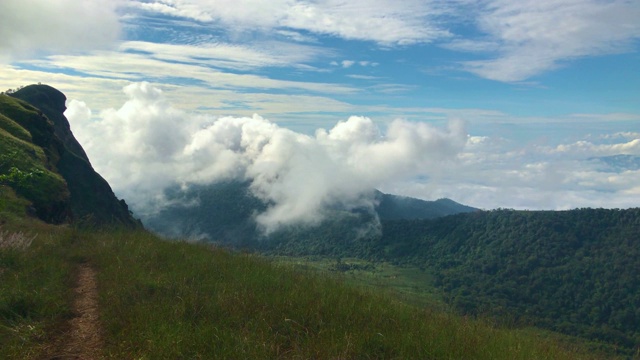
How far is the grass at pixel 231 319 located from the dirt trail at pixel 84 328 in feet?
0.59

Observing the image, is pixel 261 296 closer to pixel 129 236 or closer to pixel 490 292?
pixel 129 236

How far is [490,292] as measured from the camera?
542ft

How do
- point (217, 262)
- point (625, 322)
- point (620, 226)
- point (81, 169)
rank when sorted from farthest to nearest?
point (620, 226) → point (625, 322) → point (81, 169) → point (217, 262)

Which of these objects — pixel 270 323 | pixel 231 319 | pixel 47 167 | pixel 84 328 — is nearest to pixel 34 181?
pixel 47 167

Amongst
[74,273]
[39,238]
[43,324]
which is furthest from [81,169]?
[43,324]

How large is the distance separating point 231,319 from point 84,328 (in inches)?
102

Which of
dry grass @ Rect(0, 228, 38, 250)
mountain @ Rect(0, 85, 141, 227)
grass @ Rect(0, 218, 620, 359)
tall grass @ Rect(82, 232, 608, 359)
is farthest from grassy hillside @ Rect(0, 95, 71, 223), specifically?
tall grass @ Rect(82, 232, 608, 359)

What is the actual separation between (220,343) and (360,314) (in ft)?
9.04

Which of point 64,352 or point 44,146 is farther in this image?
point 44,146

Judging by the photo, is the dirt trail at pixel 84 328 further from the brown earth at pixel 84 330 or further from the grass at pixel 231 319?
the grass at pixel 231 319

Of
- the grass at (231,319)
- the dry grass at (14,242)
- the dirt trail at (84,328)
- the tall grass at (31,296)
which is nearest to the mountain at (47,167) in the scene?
the dry grass at (14,242)

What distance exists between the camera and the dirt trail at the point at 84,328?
6082 mm

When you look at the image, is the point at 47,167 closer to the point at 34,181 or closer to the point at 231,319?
the point at 34,181

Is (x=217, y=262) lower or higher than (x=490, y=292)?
higher
